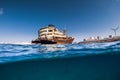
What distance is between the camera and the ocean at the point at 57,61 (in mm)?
11310

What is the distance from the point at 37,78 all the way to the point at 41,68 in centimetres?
140

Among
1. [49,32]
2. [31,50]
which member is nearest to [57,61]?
[31,50]

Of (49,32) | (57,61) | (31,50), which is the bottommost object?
(57,61)

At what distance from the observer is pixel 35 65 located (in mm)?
15539

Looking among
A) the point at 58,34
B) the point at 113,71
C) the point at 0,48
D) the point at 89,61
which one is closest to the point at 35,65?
the point at 0,48

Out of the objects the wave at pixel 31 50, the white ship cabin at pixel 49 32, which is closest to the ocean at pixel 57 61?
the wave at pixel 31 50

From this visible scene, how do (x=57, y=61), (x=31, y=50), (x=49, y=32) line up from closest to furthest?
(x=31, y=50)
(x=57, y=61)
(x=49, y=32)

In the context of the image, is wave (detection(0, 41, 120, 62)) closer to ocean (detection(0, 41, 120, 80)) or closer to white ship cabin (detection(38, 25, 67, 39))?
ocean (detection(0, 41, 120, 80))

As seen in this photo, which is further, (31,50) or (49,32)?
(49,32)

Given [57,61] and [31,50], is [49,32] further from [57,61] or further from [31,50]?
[31,50]

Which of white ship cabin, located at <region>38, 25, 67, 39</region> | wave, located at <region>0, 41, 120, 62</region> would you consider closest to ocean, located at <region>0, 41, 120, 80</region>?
wave, located at <region>0, 41, 120, 62</region>

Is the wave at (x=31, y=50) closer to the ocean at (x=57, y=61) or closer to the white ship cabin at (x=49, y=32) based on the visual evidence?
the ocean at (x=57, y=61)

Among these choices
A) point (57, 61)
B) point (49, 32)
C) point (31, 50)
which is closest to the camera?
point (31, 50)

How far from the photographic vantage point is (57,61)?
15.9 meters
